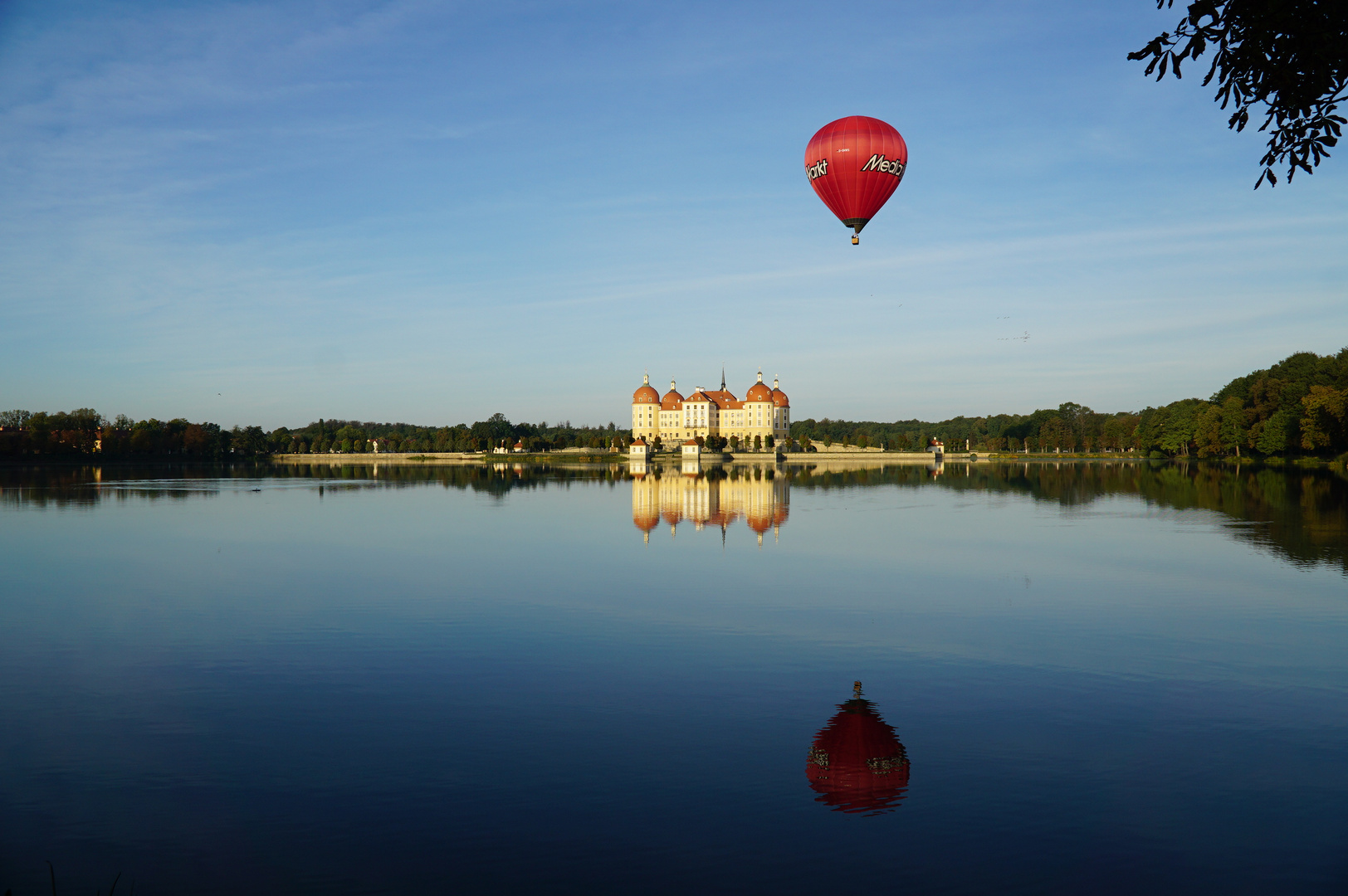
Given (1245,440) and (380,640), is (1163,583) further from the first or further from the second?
(1245,440)

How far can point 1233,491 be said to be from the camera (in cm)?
3928

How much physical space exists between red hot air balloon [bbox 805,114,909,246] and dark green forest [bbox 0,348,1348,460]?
45755 millimetres

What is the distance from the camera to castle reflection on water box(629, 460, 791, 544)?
94.6 ft

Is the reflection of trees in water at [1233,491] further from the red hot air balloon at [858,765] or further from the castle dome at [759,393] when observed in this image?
the castle dome at [759,393]

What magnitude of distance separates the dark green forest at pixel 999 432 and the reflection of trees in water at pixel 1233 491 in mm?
3796

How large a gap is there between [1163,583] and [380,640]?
40.1ft

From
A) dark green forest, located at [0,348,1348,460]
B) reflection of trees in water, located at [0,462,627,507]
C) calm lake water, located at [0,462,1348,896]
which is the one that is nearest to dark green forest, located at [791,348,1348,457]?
dark green forest, located at [0,348,1348,460]

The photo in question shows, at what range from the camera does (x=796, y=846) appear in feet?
19.9

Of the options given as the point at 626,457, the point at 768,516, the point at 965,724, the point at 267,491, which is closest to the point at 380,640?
the point at 965,724

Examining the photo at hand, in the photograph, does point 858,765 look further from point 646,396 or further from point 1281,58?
point 646,396

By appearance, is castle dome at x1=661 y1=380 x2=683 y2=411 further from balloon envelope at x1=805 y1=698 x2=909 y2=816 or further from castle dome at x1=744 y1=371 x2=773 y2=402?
balloon envelope at x1=805 y1=698 x2=909 y2=816

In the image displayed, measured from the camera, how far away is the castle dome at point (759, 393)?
128000 millimetres

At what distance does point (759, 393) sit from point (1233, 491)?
90.6 meters

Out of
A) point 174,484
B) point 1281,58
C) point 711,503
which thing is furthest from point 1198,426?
point 1281,58
